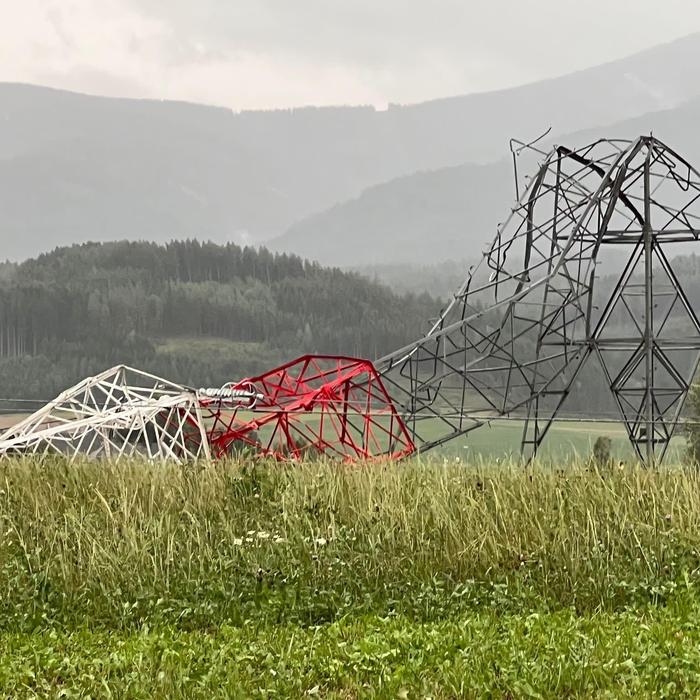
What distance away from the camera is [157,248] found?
204 feet

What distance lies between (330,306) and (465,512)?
151 ft

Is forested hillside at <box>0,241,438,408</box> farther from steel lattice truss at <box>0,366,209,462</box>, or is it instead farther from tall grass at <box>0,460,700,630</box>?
tall grass at <box>0,460,700,630</box>

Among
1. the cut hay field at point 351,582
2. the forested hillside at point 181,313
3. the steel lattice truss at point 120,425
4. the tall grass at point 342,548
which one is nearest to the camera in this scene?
the cut hay field at point 351,582

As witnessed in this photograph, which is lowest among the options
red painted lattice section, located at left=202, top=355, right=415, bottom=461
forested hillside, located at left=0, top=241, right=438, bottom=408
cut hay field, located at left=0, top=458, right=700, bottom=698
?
cut hay field, located at left=0, top=458, right=700, bottom=698

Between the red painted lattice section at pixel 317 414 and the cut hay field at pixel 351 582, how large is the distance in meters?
2.01

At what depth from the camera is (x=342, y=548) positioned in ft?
24.0

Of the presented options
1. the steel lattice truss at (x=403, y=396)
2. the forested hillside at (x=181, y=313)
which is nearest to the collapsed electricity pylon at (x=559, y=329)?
the steel lattice truss at (x=403, y=396)

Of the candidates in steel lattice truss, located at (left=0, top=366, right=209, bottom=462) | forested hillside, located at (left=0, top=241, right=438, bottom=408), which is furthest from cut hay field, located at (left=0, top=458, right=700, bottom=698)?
forested hillside, located at (left=0, top=241, right=438, bottom=408)

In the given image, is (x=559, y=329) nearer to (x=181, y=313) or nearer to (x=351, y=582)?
(x=351, y=582)

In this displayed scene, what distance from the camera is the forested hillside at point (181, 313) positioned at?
4709 cm

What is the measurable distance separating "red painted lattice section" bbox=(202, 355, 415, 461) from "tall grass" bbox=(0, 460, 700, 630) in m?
2.73

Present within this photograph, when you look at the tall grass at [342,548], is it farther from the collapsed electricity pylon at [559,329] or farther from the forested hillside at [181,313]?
the forested hillside at [181,313]

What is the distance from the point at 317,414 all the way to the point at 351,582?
461 cm

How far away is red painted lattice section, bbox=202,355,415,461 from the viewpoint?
11.5m
